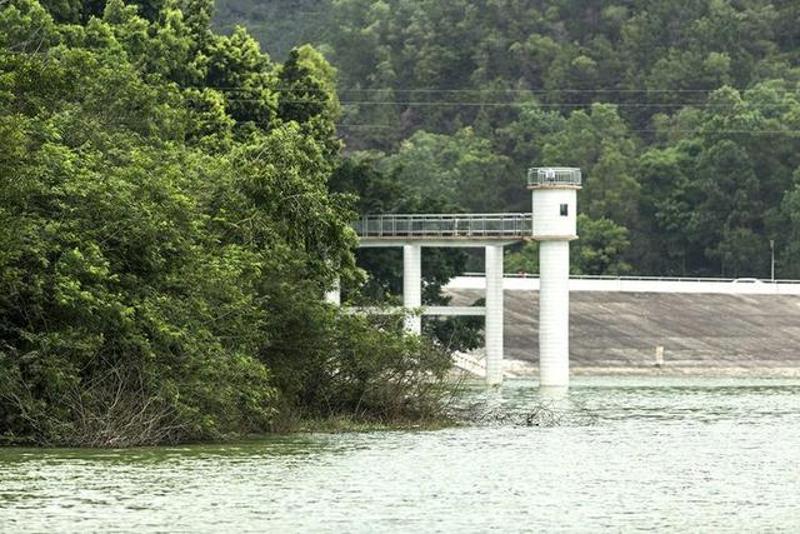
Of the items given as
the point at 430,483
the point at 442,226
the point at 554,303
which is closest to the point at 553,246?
the point at 554,303

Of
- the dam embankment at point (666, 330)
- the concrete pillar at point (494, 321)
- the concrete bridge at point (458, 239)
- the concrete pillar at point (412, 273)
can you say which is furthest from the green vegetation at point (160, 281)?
the dam embankment at point (666, 330)

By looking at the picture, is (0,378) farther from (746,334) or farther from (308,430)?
(746,334)

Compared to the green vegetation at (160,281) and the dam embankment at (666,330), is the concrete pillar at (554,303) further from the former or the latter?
the green vegetation at (160,281)

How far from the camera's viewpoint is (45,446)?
55.1 metres

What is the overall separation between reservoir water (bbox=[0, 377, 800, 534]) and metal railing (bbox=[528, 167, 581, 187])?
43680 millimetres

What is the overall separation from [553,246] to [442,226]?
6691 mm

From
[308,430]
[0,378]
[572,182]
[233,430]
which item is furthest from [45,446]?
[572,182]

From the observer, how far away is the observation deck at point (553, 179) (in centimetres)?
11381

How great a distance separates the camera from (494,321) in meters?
119

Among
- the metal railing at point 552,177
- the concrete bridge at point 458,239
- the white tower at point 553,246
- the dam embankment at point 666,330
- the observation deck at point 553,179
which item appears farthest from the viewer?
the dam embankment at point 666,330

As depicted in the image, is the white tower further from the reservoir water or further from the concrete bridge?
the reservoir water

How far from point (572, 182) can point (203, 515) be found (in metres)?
72.6

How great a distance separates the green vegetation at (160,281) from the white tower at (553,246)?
116 feet

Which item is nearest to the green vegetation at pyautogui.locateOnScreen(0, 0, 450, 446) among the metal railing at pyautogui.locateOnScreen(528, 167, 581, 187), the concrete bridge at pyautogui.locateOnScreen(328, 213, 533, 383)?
the metal railing at pyautogui.locateOnScreen(528, 167, 581, 187)
